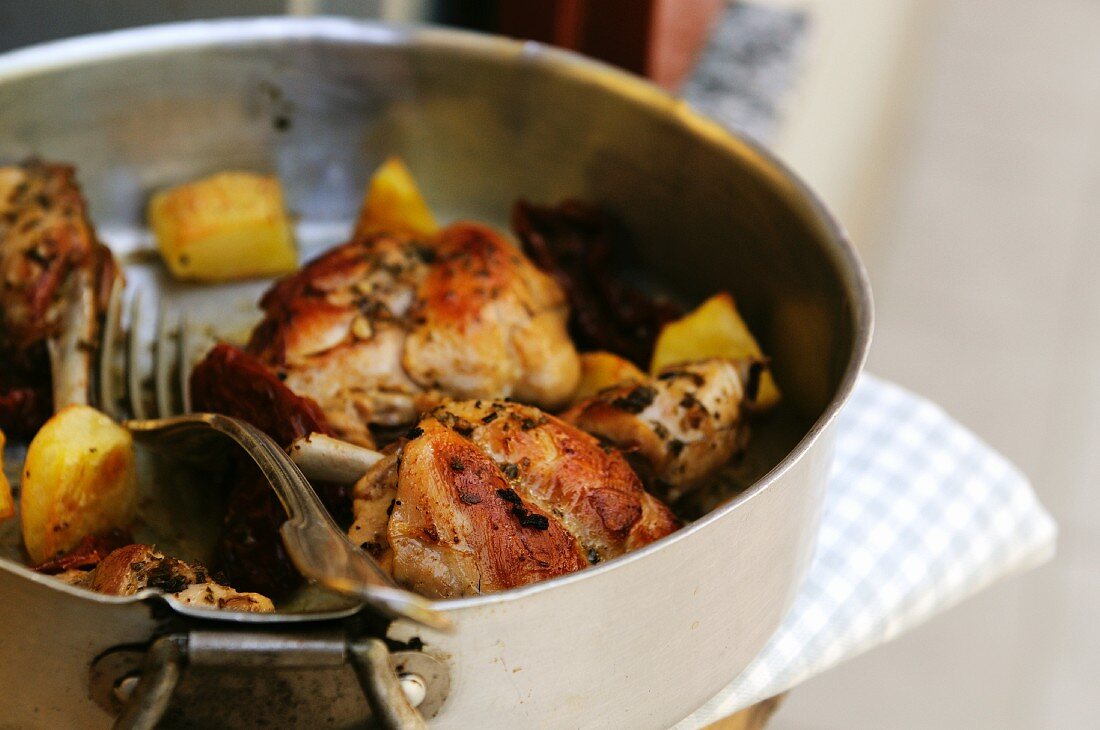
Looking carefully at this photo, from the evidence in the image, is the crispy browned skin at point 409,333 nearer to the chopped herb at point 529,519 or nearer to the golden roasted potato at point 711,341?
the golden roasted potato at point 711,341

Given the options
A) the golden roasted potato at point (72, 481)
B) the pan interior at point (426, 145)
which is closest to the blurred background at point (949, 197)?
the pan interior at point (426, 145)

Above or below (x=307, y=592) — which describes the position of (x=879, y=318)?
below

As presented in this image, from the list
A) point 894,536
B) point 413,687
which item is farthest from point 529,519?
point 894,536

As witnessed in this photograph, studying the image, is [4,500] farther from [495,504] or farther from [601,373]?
[601,373]

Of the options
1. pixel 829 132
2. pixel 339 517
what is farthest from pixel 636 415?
pixel 829 132

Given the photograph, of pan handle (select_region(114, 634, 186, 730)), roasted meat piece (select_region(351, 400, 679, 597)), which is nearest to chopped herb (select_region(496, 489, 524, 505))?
roasted meat piece (select_region(351, 400, 679, 597))

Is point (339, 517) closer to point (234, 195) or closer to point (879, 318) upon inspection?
point (234, 195)
